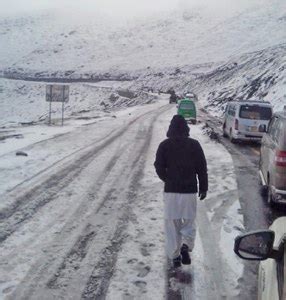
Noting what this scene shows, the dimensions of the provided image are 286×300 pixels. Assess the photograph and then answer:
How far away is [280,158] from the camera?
27.8ft

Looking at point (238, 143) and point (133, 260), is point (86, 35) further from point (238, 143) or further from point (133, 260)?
point (133, 260)

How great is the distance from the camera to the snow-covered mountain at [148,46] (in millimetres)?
99625

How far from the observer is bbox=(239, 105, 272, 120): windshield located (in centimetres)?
1883

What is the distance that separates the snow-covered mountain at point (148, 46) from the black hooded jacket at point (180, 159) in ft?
204

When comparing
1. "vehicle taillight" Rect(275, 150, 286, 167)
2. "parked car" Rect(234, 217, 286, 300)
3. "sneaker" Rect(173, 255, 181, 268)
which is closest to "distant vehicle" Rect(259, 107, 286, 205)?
"vehicle taillight" Rect(275, 150, 286, 167)

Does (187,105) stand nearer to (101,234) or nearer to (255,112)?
(255,112)

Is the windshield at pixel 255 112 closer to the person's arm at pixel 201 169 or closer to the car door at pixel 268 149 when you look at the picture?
the car door at pixel 268 149

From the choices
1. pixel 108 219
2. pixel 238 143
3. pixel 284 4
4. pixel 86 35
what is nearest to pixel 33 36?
pixel 86 35

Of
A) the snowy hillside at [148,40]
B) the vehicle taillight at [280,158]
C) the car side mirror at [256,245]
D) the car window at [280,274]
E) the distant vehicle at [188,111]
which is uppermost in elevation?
the snowy hillside at [148,40]

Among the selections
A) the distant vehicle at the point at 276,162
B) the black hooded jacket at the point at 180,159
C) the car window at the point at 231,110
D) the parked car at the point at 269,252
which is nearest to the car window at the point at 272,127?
the distant vehicle at the point at 276,162

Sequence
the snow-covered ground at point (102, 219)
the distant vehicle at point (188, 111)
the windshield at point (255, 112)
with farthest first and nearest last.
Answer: the distant vehicle at point (188, 111) < the windshield at point (255, 112) < the snow-covered ground at point (102, 219)

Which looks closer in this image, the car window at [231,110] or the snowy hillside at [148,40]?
the car window at [231,110]

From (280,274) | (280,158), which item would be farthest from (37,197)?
(280,274)

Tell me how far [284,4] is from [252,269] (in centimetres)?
13635
